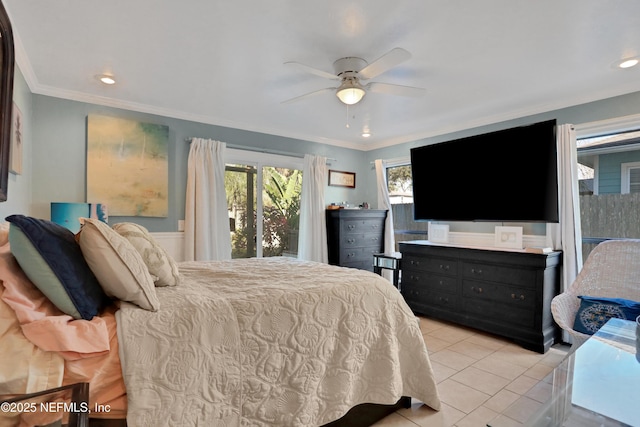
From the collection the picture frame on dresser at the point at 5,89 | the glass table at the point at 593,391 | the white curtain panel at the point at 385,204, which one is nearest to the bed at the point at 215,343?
the glass table at the point at 593,391

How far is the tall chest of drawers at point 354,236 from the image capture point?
4.65m

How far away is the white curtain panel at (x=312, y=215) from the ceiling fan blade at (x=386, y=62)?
2.44m

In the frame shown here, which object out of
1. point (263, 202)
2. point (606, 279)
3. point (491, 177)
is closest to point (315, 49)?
point (491, 177)

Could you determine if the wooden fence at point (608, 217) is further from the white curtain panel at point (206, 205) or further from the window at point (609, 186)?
the white curtain panel at point (206, 205)

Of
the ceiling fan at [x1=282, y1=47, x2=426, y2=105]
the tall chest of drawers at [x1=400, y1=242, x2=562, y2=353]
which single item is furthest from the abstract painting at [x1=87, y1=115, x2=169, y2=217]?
the tall chest of drawers at [x1=400, y1=242, x2=562, y2=353]

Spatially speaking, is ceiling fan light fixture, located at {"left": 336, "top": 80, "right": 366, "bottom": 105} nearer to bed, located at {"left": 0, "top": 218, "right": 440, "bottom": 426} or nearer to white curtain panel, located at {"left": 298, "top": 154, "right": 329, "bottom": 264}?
bed, located at {"left": 0, "top": 218, "right": 440, "bottom": 426}

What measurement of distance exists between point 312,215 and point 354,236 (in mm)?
681

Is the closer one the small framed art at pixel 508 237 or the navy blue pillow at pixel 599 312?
the navy blue pillow at pixel 599 312

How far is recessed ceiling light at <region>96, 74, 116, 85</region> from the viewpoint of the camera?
2.79m

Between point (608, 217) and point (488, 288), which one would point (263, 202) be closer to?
point (488, 288)

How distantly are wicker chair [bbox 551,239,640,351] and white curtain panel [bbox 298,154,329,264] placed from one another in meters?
2.87

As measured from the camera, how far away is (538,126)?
10.2 ft

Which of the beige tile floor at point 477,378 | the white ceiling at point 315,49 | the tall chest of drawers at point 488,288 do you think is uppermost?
the white ceiling at point 315,49

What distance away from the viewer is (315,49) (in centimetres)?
235
